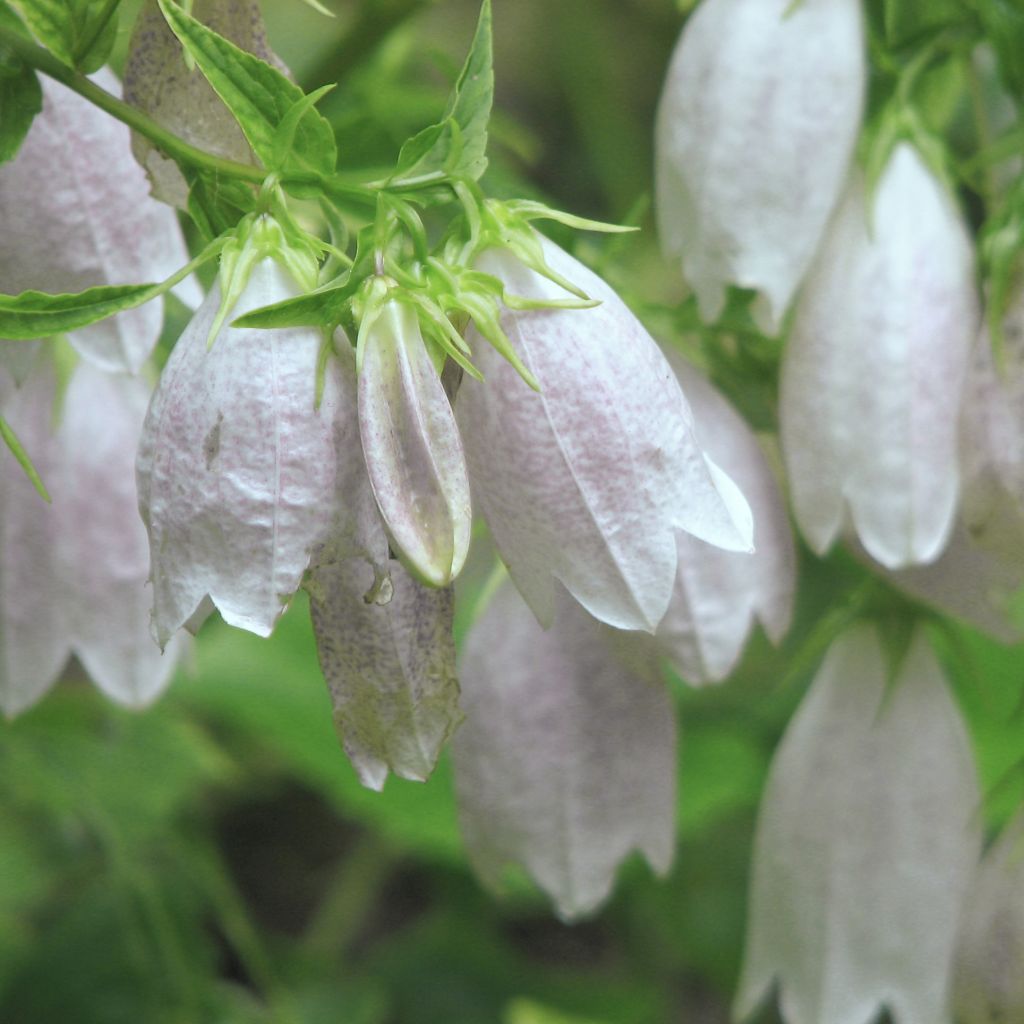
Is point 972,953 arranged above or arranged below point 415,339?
below

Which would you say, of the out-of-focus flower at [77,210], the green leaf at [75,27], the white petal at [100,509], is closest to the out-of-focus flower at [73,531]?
the white petal at [100,509]

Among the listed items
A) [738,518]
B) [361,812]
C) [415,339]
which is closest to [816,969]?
[738,518]

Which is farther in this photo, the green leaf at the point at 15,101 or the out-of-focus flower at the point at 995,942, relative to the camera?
the out-of-focus flower at the point at 995,942

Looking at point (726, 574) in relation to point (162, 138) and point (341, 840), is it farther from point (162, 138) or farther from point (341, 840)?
point (341, 840)

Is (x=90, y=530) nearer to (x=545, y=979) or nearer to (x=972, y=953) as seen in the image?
(x=972, y=953)

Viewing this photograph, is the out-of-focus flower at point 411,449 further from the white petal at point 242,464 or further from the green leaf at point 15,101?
the green leaf at point 15,101

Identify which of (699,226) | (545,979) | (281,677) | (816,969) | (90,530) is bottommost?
(545,979)
